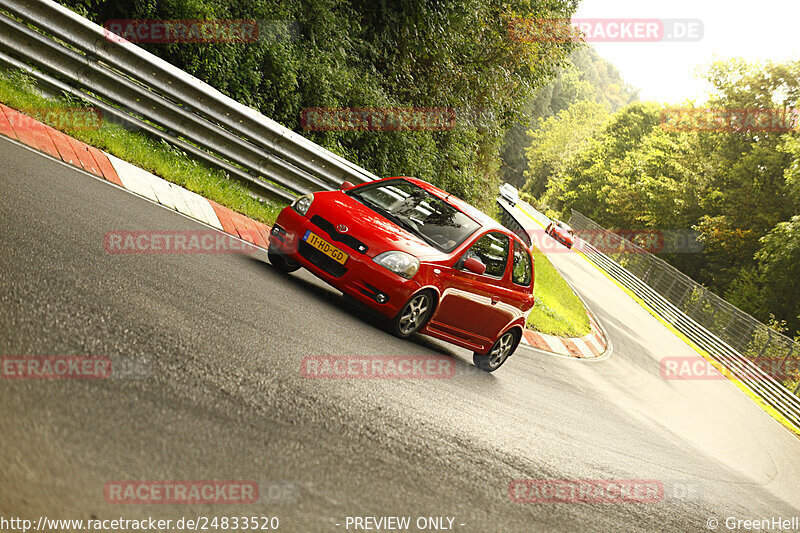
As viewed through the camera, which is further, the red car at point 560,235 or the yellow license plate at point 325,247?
the red car at point 560,235

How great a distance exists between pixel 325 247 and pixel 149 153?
127 inches

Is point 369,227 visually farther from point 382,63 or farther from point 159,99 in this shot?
point 382,63

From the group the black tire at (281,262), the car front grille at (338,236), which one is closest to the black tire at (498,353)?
the car front grille at (338,236)

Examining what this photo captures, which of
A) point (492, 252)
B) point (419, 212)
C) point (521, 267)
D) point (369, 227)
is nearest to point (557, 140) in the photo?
point (521, 267)

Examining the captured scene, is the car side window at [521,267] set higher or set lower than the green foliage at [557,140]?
lower

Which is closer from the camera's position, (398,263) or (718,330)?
(398,263)

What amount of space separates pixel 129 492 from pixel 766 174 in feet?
170

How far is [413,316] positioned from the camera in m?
7.33

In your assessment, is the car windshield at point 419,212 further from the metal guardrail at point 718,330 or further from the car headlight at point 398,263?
the metal guardrail at point 718,330

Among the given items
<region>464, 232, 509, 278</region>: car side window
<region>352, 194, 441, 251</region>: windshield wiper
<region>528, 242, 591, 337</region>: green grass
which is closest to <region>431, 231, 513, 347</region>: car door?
<region>464, 232, 509, 278</region>: car side window

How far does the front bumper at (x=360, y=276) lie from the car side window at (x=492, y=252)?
1.25 meters

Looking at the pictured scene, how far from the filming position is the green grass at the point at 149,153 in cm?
800

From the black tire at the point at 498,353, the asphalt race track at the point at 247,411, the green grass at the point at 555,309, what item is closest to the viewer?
the asphalt race track at the point at 247,411

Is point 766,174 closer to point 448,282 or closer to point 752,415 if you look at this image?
point 752,415
